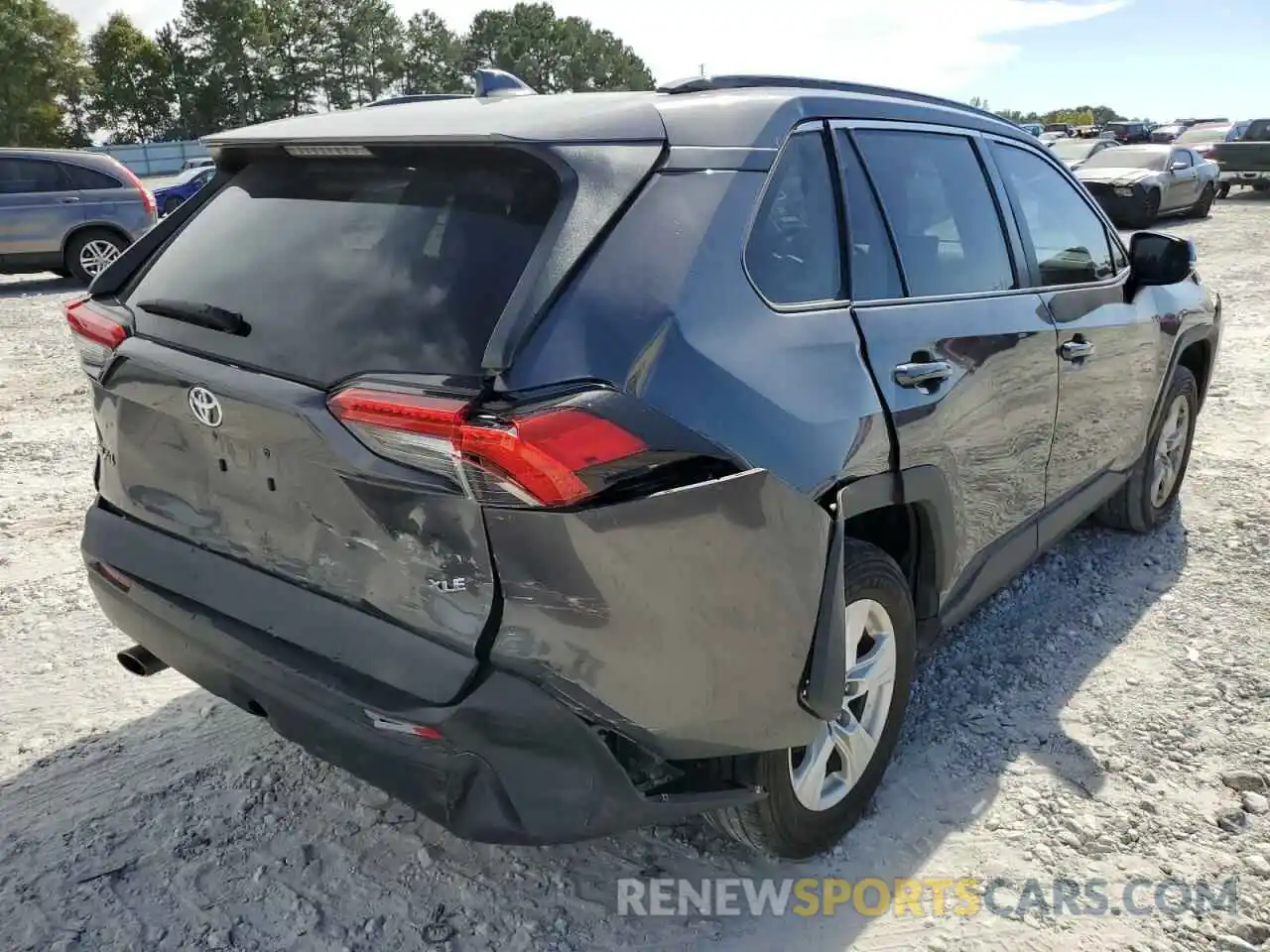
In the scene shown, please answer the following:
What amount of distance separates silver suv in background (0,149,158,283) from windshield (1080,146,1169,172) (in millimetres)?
15309

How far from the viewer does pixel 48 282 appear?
13.6 m

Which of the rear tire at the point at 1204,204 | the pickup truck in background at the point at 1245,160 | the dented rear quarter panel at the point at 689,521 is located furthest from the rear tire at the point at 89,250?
the pickup truck in background at the point at 1245,160

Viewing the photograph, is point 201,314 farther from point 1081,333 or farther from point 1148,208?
point 1148,208

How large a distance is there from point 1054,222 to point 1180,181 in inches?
652

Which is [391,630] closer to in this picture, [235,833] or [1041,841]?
[235,833]

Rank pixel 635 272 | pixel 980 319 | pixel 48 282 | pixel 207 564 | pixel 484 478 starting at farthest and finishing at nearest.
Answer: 1. pixel 48 282
2. pixel 980 319
3. pixel 207 564
4. pixel 635 272
5. pixel 484 478

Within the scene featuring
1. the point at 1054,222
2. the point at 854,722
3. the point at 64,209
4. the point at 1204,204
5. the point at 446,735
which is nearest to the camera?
the point at 446,735

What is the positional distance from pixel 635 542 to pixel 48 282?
14.4 metres

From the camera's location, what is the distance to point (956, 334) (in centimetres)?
277

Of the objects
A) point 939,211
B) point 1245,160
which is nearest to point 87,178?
point 939,211

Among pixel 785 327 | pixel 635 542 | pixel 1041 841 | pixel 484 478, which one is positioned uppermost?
pixel 785 327

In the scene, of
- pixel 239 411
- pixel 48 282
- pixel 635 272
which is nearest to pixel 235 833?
pixel 239 411

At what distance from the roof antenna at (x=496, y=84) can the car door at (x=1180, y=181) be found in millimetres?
17179

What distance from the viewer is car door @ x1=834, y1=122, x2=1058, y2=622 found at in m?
2.59
